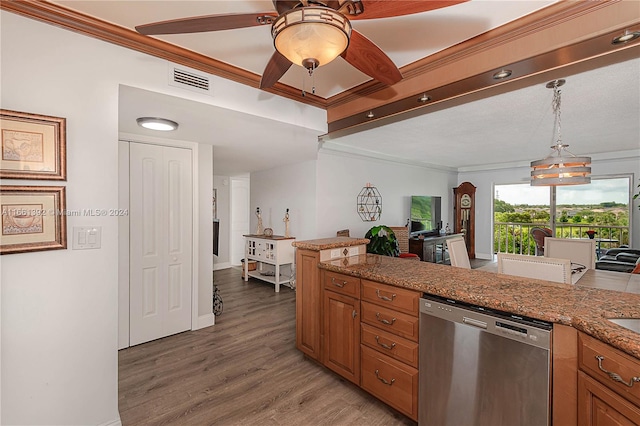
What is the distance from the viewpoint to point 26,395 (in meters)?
1.58

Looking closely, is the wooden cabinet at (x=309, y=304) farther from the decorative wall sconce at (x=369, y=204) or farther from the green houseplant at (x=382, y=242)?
the decorative wall sconce at (x=369, y=204)

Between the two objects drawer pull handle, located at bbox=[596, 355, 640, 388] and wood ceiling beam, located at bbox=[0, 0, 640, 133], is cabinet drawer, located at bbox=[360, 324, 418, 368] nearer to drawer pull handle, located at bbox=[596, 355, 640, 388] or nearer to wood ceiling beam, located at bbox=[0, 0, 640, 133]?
drawer pull handle, located at bbox=[596, 355, 640, 388]

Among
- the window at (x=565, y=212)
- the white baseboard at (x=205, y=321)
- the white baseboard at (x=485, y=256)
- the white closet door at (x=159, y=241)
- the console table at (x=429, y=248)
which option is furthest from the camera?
the white baseboard at (x=485, y=256)

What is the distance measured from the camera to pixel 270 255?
5.07 meters

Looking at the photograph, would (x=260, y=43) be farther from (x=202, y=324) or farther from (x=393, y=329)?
(x=202, y=324)

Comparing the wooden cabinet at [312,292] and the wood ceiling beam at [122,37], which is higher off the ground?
the wood ceiling beam at [122,37]

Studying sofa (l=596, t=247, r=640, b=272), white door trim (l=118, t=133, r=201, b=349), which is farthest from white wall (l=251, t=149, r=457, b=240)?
sofa (l=596, t=247, r=640, b=272)

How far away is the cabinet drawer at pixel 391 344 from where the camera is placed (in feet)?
5.90

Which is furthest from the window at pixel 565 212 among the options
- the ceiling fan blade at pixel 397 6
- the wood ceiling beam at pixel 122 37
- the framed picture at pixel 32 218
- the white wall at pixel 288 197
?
the framed picture at pixel 32 218

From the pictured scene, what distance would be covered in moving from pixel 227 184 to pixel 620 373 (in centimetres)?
679

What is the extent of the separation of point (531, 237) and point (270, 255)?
6.29 meters

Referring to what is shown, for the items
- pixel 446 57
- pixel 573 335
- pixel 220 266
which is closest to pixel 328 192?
pixel 446 57

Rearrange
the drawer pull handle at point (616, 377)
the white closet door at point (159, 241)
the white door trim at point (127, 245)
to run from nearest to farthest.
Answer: the drawer pull handle at point (616, 377) < the white door trim at point (127, 245) < the white closet door at point (159, 241)

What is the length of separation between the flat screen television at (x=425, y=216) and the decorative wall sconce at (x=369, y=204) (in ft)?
3.68
